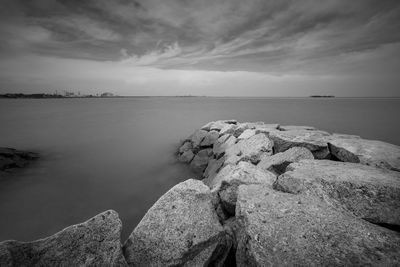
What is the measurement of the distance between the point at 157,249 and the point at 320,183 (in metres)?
3.12

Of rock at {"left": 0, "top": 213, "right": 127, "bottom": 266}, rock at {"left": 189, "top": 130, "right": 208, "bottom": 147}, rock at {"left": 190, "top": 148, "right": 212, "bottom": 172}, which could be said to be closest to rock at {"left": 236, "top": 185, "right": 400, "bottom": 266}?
rock at {"left": 0, "top": 213, "right": 127, "bottom": 266}

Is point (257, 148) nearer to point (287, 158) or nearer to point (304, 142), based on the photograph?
point (304, 142)

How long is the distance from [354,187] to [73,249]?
457 centimetres

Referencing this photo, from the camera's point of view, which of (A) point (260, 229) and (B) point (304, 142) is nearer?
(A) point (260, 229)

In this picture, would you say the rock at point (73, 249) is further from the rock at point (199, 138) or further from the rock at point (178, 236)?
the rock at point (199, 138)

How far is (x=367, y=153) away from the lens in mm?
4805

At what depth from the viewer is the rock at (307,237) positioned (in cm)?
225

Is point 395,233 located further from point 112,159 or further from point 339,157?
point 112,159

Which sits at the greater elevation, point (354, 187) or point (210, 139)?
point (354, 187)

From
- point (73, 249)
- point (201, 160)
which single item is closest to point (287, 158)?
point (73, 249)

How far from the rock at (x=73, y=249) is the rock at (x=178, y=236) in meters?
0.36

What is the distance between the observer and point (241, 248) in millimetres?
2803

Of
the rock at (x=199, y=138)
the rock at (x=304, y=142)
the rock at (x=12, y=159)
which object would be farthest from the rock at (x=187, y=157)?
the rock at (x=12, y=159)

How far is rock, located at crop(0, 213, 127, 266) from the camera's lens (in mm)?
2375
